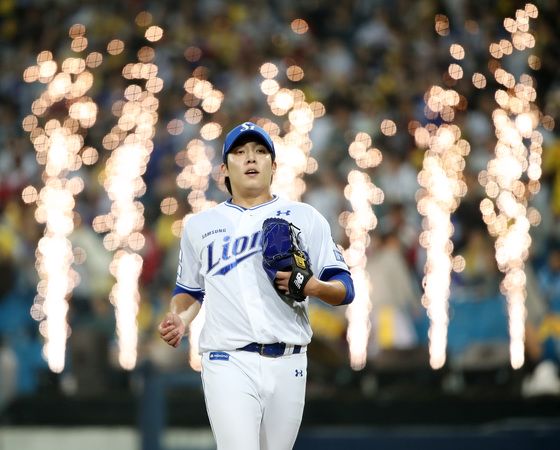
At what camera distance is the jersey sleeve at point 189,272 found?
5285mm

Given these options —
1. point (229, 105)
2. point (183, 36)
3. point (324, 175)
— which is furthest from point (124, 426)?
point (183, 36)

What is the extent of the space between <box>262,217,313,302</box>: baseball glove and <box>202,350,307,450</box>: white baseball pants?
323 millimetres

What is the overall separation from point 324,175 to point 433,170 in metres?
1.11

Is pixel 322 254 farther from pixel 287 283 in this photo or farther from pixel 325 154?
pixel 325 154

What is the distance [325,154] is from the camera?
13172 millimetres

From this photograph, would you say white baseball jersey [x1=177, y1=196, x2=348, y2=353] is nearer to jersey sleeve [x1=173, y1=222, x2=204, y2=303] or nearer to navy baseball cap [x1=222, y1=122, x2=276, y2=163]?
jersey sleeve [x1=173, y1=222, x2=204, y2=303]

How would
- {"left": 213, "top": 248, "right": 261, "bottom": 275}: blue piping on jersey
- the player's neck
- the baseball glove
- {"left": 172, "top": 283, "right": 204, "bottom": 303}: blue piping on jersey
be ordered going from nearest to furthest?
the baseball glove → {"left": 213, "top": 248, "right": 261, "bottom": 275}: blue piping on jersey → the player's neck → {"left": 172, "top": 283, "right": 204, "bottom": 303}: blue piping on jersey

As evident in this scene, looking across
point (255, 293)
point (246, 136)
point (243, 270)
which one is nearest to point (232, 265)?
point (243, 270)

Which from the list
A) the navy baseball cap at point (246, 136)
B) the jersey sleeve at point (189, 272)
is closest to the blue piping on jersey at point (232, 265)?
the jersey sleeve at point (189, 272)

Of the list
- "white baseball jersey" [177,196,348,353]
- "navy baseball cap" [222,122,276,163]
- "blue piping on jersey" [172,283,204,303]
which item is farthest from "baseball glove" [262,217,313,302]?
"blue piping on jersey" [172,283,204,303]

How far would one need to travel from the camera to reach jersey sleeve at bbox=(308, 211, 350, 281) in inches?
204

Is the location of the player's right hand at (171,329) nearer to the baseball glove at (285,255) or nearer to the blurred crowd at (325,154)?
the baseball glove at (285,255)

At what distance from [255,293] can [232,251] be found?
0.21 metres

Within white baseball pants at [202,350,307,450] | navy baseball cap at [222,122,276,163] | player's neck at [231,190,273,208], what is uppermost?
navy baseball cap at [222,122,276,163]
